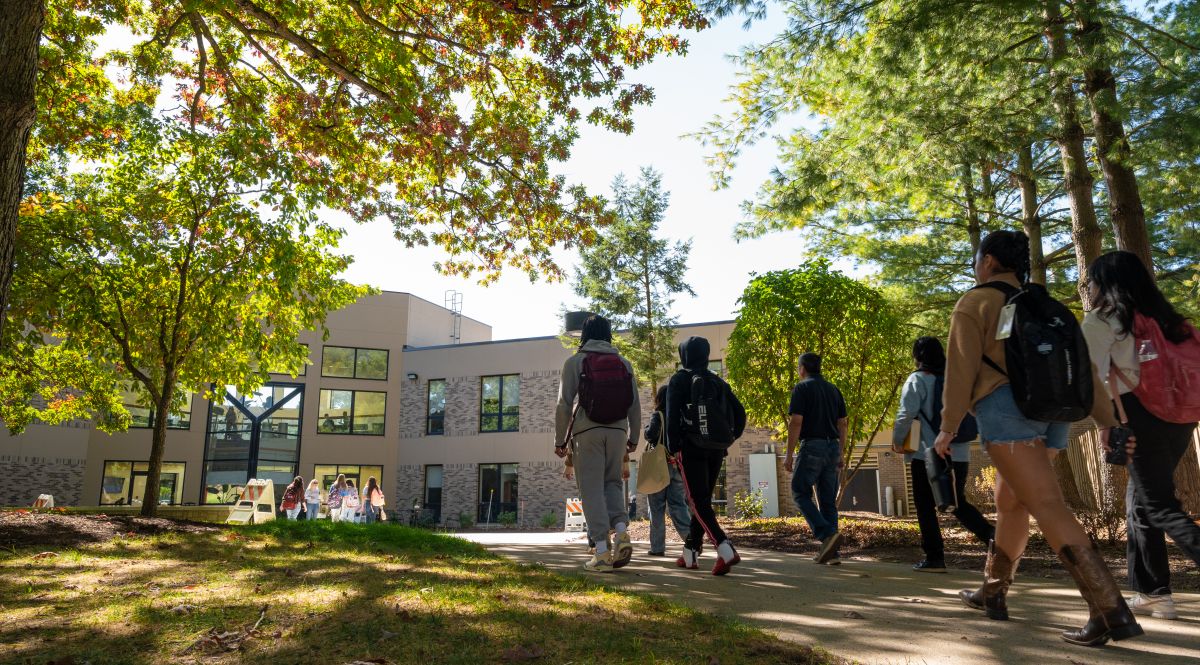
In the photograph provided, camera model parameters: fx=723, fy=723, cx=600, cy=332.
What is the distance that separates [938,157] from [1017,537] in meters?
6.52

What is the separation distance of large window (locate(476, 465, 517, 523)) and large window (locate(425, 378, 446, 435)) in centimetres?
275

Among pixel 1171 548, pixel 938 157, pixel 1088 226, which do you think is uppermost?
pixel 938 157

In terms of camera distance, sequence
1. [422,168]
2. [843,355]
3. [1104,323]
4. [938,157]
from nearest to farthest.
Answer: [1104,323] < [938,157] < [422,168] < [843,355]

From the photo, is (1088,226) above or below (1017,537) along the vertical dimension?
above

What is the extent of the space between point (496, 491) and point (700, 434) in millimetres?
24976

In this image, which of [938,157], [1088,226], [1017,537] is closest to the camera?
[1017,537]

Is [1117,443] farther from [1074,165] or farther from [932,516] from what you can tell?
[1074,165]

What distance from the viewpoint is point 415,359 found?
31.8 m

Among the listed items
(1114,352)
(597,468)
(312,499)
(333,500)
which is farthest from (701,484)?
(333,500)

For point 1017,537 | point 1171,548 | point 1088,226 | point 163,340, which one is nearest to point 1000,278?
point 1017,537

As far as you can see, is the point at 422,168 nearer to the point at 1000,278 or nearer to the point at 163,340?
the point at 163,340

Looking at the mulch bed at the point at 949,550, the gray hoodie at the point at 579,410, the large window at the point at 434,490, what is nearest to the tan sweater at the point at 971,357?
the mulch bed at the point at 949,550

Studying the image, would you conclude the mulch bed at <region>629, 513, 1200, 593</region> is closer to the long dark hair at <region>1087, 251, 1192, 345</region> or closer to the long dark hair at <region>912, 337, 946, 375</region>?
the long dark hair at <region>912, 337, 946, 375</region>

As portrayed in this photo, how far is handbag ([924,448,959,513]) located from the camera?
4.88 meters
